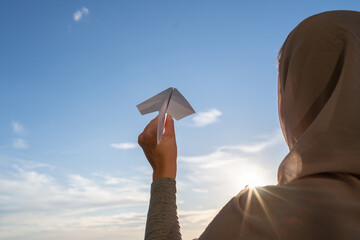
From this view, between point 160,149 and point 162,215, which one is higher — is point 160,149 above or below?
above

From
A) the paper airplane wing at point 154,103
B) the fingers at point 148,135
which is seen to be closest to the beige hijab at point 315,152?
the fingers at point 148,135

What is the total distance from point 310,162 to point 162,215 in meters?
0.85

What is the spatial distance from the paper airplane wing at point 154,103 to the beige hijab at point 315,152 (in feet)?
4.20

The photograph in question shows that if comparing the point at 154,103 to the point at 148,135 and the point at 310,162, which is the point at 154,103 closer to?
the point at 148,135

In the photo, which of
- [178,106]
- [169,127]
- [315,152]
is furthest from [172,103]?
[315,152]

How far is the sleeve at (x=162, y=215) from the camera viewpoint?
60.6 inches

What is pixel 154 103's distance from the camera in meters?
2.96

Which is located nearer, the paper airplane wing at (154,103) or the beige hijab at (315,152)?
the beige hijab at (315,152)

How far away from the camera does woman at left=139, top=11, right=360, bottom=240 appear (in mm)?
897

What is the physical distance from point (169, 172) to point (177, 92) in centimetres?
107

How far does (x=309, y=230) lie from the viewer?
2.92 feet

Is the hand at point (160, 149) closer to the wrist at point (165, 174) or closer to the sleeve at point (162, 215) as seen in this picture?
the wrist at point (165, 174)

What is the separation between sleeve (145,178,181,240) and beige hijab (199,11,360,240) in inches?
25.1

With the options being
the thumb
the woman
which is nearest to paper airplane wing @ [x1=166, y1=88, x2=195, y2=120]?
the thumb
